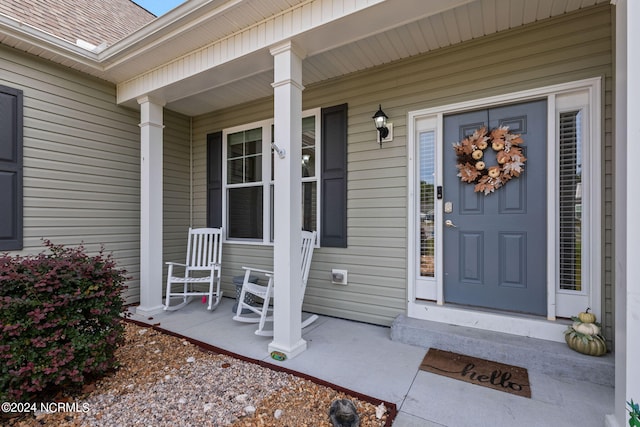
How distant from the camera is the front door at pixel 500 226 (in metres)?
2.48

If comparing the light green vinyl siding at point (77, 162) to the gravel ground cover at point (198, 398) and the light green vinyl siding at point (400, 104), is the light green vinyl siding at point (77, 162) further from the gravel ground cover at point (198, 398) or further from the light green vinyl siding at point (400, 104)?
the light green vinyl siding at point (400, 104)

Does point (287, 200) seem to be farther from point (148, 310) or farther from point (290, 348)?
point (148, 310)

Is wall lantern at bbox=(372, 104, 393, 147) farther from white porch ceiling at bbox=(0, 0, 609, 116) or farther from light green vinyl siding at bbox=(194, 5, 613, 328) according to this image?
white porch ceiling at bbox=(0, 0, 609, 116)

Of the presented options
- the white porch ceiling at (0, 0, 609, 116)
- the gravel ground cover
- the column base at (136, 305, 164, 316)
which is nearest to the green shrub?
the gravel ground cover

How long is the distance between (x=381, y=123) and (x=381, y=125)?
19 mm

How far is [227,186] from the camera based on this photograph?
14.0ft

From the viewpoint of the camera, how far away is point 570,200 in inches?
94.3

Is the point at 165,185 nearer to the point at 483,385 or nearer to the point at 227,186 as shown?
the point at 227,186

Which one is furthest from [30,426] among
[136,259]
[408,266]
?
[408,266]

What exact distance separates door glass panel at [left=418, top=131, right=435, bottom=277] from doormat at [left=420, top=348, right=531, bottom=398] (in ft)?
2.53

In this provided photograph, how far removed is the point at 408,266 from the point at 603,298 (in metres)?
1.42

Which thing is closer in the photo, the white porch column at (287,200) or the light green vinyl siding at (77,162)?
→ the white porch column at (287,200)

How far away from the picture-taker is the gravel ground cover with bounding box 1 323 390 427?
1.69 m

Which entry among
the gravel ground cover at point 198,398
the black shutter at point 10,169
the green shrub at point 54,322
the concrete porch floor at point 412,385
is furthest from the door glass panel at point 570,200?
the black shutter at point 10,169
